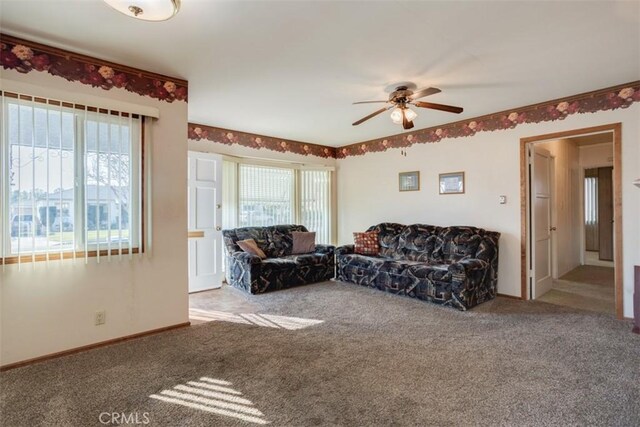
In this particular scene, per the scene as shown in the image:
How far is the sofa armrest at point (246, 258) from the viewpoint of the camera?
4495mm

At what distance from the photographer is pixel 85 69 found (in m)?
2.71

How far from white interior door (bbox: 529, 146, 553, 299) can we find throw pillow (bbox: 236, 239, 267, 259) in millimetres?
3812

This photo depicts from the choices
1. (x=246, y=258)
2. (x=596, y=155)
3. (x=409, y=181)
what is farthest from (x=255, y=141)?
(x=596, y=155)

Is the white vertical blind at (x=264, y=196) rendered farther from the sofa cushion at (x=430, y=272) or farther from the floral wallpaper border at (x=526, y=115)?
the sofa cushion at (x=430, y=272)

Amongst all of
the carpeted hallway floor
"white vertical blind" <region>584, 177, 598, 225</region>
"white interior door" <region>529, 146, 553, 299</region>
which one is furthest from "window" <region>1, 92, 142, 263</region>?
"white vertical blind" <region>584, 177, 598, 225</region>

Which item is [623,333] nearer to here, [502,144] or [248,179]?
[502,144]

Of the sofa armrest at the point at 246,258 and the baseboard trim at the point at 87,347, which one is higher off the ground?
the sofa armrest at the point at 246,258

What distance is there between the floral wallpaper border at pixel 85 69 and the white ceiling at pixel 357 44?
9 centimetres

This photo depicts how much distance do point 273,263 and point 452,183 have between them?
2.96 metres

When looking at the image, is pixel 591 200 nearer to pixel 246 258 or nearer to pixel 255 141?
pixel 255 141

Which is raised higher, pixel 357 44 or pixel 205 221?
pixel 357 44

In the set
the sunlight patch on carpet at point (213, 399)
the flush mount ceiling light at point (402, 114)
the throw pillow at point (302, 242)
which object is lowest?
the sunlight patch on carpet at point (213, 399)

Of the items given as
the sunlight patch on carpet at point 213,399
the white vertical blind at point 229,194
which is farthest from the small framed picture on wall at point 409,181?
the sunlight patch on carpet at point 213,399

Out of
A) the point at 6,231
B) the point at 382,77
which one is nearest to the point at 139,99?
the point at 6,231
